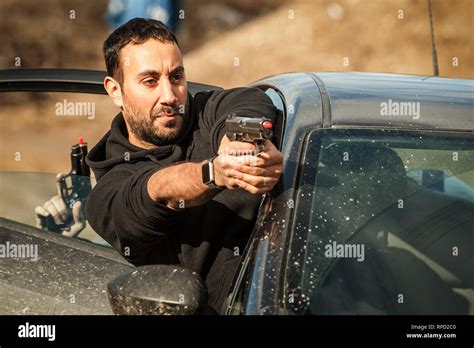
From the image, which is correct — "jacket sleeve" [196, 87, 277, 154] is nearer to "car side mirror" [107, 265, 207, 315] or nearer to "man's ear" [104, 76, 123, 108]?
"man's ear" [104, 76, 123, 108]

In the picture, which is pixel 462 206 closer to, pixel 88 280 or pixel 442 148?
pixel 442 148

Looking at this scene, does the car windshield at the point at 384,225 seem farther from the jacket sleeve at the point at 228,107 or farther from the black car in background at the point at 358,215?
the jacket sleeve at the point at 228,107

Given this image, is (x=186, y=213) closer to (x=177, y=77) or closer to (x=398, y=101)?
(x=177, y=77)

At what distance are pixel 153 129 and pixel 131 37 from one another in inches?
13.1

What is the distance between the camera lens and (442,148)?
7.76ft

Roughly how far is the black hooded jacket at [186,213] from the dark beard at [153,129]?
3 cm

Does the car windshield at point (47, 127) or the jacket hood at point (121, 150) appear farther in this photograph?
the car windshield at point (47, 127)

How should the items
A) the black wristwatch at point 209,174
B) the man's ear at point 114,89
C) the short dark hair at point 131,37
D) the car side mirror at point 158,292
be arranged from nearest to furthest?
the car side mirror at point 158,292
the black wristwatch at point 209,174
the short dark hair at point 131,37
the man's ear at point 114,89

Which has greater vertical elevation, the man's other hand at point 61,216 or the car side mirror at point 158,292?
the man's other hand at point 61,216

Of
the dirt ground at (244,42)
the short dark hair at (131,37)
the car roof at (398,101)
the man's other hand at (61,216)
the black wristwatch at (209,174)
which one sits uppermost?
the dirt ground at (244,42)

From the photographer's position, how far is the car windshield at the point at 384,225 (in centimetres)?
210

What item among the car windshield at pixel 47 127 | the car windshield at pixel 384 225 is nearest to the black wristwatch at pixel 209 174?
the car windshield at pixel 384 225

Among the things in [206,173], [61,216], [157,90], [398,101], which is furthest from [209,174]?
[61,216]

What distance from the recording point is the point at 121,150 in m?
3.02
